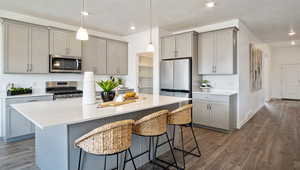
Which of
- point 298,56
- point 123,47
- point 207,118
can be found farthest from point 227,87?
point 298,56

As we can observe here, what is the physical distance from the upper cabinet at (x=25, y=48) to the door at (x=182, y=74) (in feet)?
10.5

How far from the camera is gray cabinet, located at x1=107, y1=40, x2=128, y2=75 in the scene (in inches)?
202

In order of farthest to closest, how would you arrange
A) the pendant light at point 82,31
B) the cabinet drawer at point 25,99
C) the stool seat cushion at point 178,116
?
the cabinet drawer at point 25,99 < the pendant light at point 82,31 < the stool seat cushion at point 178,116

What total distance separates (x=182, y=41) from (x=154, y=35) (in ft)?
3.11

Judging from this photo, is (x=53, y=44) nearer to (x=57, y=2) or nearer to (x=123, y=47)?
(x=57, y=2)

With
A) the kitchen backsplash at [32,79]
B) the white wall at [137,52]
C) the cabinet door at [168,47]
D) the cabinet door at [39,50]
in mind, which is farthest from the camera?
the white wall at [137,52]

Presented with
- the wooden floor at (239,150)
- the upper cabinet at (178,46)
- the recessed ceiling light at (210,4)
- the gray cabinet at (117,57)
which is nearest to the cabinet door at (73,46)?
the gray cabinet at (117,57)

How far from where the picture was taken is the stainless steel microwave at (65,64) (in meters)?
3.92

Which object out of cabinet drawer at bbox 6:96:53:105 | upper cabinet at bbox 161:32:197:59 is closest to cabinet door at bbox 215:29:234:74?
upper cabinet at bbox 161:32:197:59

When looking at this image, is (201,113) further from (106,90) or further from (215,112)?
(106,90)

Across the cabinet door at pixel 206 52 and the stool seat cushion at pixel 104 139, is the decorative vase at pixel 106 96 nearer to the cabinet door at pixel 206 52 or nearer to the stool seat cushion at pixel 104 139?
the stool seat cushion at pixel 104 139

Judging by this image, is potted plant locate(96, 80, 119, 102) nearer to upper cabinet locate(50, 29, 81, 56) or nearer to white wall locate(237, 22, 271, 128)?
upper cabinet locate(50, 29, 81, 56)

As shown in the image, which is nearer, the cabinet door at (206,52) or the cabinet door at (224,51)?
the cabinet door at (224,51)

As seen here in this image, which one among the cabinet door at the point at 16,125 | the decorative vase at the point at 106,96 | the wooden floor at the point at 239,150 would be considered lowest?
the wooden floor at the point at 239,150
